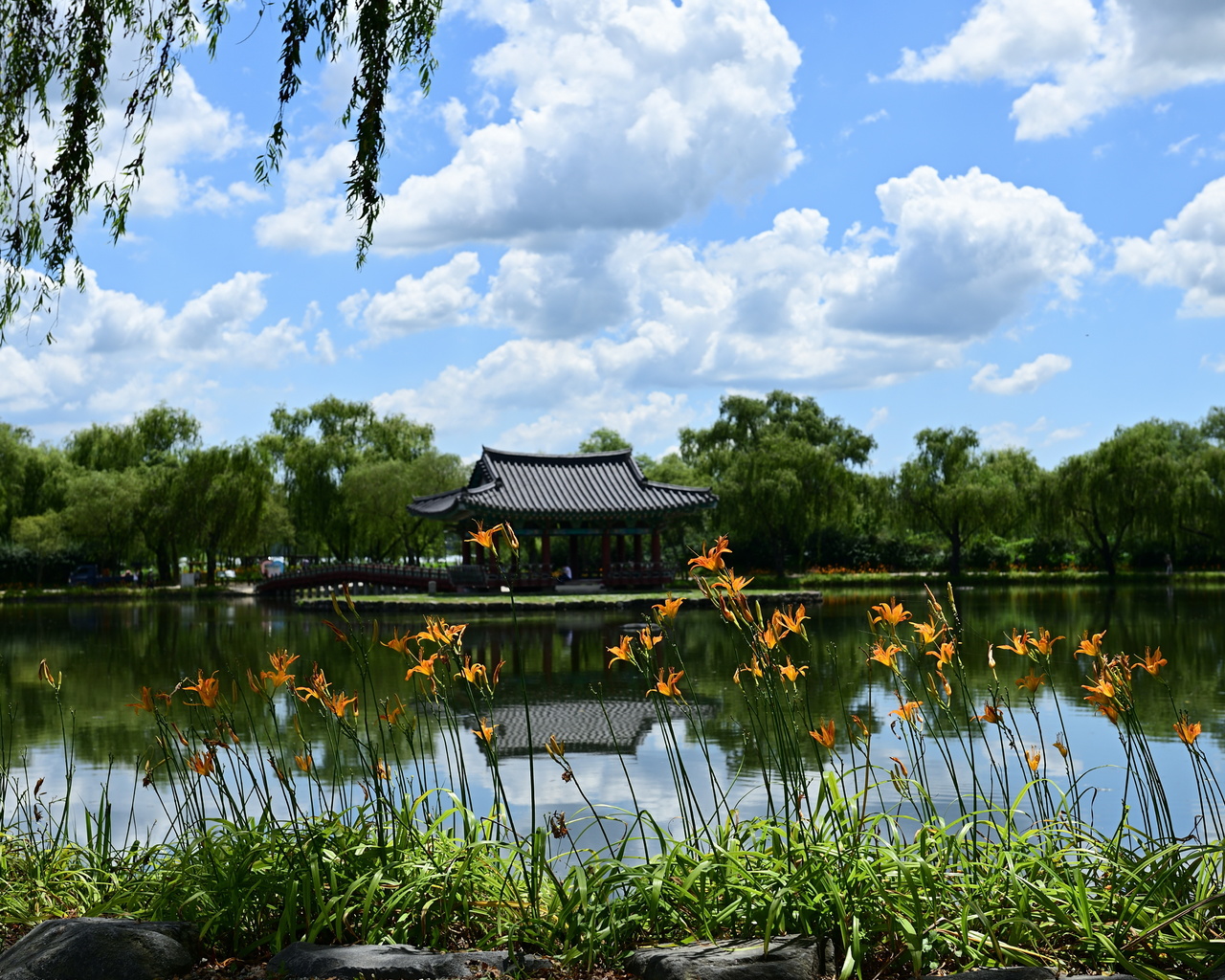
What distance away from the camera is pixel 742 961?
8.13 feet

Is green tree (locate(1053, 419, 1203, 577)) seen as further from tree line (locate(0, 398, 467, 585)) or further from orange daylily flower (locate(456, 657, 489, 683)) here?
orange daylily flower (locate(456, 657, 489, 683))

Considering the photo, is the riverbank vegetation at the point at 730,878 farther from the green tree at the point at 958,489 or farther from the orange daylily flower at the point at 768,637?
the green tree at the point at 958,489

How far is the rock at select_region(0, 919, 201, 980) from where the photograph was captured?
266 cm

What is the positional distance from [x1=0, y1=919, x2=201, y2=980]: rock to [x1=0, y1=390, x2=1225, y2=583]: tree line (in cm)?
2889

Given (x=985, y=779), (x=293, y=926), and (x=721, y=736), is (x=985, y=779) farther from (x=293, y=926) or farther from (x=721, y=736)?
(x=293, y=926)

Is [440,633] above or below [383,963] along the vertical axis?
above

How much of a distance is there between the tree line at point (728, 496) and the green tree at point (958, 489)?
60 millimetres

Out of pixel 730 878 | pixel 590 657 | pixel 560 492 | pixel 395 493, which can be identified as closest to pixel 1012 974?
pixel 730 878

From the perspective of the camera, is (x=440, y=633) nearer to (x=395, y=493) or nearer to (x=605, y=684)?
Result: (x=605, y=684)

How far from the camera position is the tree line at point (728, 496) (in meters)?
29.3

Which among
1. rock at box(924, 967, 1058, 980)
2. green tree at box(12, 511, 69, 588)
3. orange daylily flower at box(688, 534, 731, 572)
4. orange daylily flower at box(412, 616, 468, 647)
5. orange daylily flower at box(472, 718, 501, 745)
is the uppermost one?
green tree at box(12, 511, 69, 588)

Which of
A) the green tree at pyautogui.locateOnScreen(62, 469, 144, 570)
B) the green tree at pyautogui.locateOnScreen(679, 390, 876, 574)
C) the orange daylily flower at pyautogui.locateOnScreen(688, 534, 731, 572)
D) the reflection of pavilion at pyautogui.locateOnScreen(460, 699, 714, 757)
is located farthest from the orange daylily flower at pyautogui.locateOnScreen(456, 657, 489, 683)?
the green tree at pyautogui.locateOnScreen(62, 469, 144, 570)

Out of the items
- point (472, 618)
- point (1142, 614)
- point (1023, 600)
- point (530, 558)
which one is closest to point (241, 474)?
point (530, 558)

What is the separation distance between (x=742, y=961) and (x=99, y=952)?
1596 millimetres
